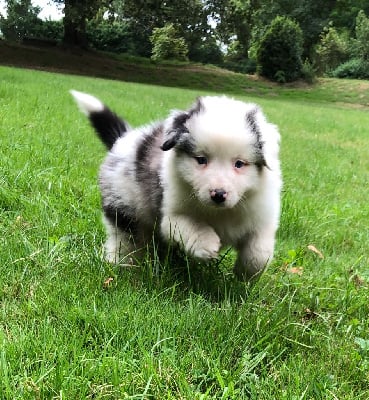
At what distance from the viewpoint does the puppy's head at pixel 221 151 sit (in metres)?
2.66

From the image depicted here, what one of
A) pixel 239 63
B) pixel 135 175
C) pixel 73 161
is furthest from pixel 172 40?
pixel 135 175

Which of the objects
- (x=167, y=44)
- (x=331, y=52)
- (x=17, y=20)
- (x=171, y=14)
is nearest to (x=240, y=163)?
(x=171, y=14)

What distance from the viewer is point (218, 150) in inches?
107

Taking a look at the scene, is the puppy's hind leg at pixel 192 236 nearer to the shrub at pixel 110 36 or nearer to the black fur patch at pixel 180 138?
the black fur patch at pixel 180 138

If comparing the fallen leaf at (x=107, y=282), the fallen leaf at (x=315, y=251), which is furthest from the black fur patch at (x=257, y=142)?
the fallen leaf at (x=315, y=251)

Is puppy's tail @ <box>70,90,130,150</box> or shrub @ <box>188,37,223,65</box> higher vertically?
shrub @ <box>188,37,223,65</box>

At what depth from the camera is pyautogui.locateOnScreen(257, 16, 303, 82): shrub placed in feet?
115

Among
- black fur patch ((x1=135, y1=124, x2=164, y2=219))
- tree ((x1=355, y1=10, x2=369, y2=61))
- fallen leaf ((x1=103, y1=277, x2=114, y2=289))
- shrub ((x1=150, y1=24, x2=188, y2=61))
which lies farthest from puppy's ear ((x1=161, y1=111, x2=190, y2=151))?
tree ((x1=355, y1=10, x2=369, y2=61))

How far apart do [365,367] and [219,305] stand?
785mm

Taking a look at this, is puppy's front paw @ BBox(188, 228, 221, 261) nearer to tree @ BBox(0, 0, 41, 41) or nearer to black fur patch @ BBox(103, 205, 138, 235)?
black fur patch @ BBox(103, 205, 138, 235)

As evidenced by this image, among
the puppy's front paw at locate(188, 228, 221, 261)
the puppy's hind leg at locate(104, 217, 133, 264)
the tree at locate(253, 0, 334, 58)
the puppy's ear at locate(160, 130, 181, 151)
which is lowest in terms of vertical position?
the puppy's hind leg at locate(104, 217, 133, 264)

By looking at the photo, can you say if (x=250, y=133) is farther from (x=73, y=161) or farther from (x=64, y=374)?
(x=73, y=161)

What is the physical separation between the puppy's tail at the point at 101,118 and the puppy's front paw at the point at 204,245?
146 cm

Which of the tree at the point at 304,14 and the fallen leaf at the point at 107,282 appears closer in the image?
the fallen leaf at the point at 107,282
